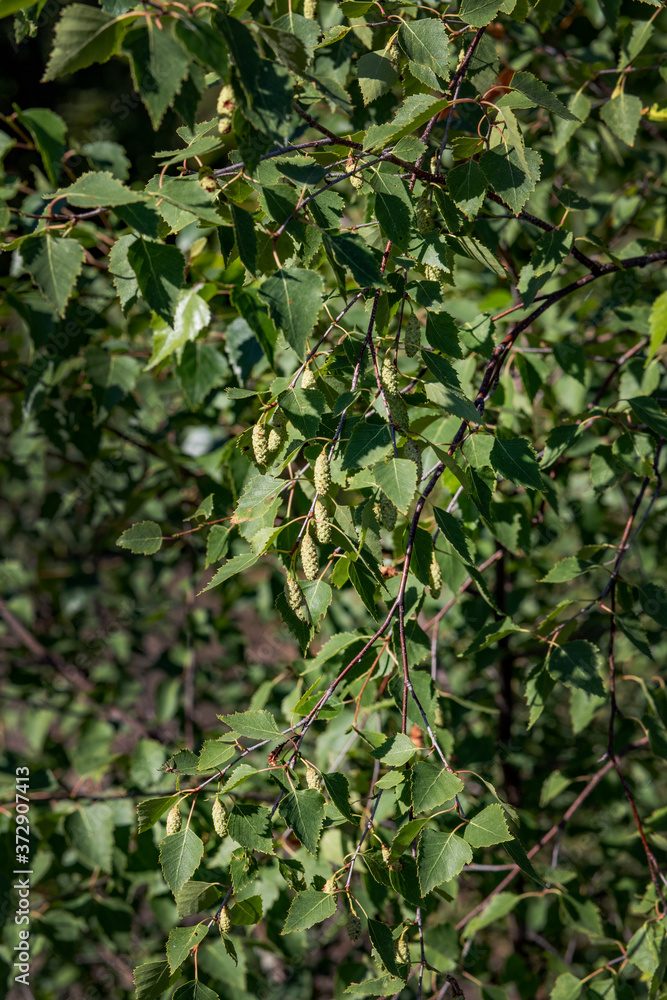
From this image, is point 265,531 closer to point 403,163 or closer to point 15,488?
point 403,163

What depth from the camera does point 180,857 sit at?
2.35 ft

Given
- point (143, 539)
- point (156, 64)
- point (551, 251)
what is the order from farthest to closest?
point (143, 539), point (551, 251), point (156, 64)

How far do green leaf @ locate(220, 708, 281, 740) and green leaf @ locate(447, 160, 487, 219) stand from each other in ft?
1.88

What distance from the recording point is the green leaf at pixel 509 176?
75 cm

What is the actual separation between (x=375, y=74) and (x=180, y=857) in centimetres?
88

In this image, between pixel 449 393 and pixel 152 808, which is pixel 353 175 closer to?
pixel 449 393

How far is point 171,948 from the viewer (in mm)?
701

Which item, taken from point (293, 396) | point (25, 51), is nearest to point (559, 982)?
point (293, 396)

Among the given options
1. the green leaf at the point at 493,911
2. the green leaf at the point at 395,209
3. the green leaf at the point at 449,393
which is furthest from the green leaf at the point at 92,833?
the green leaf at the point at 395,209

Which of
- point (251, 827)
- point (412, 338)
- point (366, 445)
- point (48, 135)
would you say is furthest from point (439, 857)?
point (48, 135)

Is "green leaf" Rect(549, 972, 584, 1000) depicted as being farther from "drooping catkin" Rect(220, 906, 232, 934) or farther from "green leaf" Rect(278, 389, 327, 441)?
"green leaf" Rect(278, 389, 327, 441)

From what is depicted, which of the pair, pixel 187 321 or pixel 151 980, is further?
pixel 187 321

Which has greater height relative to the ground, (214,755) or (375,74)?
(375,74)

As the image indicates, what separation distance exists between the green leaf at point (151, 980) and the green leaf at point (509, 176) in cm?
85
